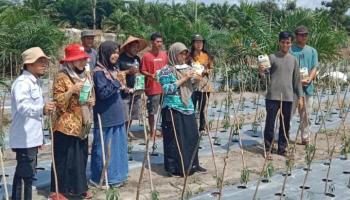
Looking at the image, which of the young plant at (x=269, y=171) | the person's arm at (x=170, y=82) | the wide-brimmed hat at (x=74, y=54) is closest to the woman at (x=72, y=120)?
the wide-brimmed hat at (x=74, y=54)

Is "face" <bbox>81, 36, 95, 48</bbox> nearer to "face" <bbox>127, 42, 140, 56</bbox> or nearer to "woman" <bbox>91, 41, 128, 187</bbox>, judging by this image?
"face" <bbox>127, 42, 140, 56</bbox>

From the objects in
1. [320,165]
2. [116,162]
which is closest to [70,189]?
[116,162]

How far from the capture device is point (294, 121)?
6.95 m

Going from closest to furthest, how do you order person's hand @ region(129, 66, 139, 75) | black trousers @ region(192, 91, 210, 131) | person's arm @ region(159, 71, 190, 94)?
person's arm @ region(159, 71, 190, 94)
person's hand @ region(129, 66, 139, 75)
black trousers @ region(192, 91, 210, 131)

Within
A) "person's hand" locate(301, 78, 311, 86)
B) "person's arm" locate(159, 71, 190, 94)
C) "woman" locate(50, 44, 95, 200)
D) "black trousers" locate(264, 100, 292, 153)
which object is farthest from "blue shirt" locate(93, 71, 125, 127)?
"person's hand" locate(301, 78, 311, 86)

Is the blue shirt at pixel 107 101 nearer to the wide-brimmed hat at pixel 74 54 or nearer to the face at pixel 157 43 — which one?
the wide-brimmed hat at pixel 74 54

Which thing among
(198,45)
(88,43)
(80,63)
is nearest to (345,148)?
(198,45)

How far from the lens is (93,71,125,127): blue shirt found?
3.67 metres

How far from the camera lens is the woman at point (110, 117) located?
3674 mm

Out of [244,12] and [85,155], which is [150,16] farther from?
[85,155]

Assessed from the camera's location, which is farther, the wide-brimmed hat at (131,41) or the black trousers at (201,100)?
the black trousers at (201,100)

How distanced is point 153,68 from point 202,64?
50 centimetres

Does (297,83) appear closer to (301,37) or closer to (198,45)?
(301,37)

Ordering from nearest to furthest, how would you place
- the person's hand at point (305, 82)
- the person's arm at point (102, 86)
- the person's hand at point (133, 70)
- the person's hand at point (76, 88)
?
the person's hand at point (76, 88) < the person's arm at point (102, 86) < the person's hand at point (133, 70) < the person's hand at point (305, 82)
